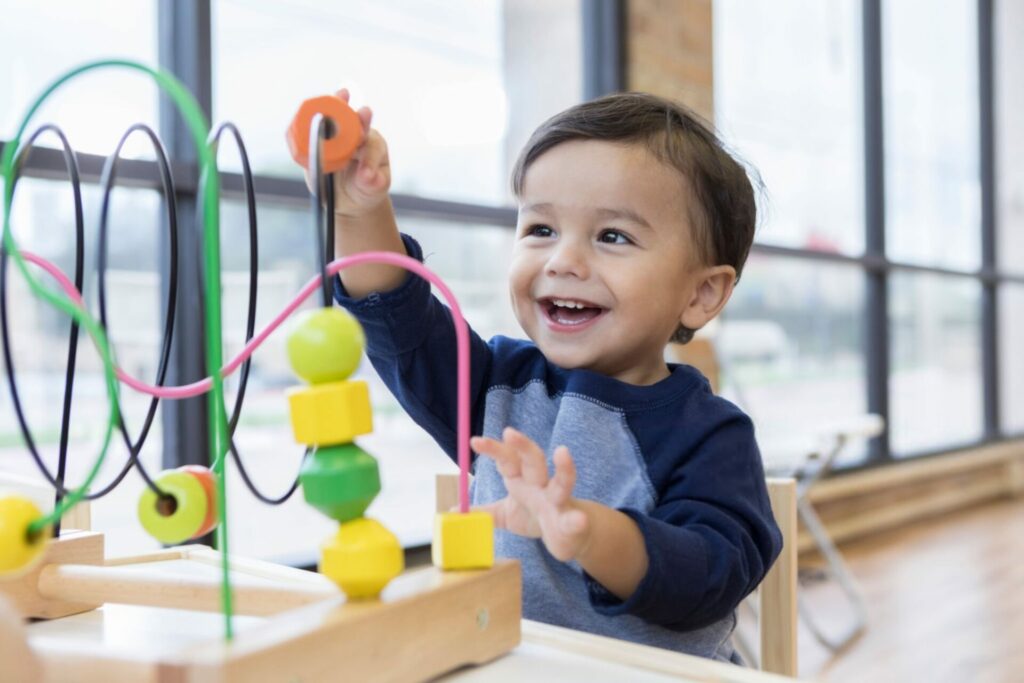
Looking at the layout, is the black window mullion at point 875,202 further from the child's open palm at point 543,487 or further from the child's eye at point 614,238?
the child's open palm at point 543,487

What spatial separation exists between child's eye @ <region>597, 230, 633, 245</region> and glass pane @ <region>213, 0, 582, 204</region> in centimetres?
Answer: 113

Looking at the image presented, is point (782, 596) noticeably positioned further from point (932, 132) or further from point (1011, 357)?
point (1011, 357)

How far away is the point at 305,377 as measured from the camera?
48cm

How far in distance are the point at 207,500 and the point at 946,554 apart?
3.54 meters

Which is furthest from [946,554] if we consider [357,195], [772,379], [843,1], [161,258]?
[357,195]

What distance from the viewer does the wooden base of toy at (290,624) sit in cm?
42

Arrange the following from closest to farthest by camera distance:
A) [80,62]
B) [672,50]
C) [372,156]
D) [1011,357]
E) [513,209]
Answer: [372,156] → [80,62] → [513,209] → [672,50] → [1011,357]

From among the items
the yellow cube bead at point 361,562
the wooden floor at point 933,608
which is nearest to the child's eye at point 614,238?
the yellow cube bead at point 361,562

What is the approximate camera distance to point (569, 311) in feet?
2.91

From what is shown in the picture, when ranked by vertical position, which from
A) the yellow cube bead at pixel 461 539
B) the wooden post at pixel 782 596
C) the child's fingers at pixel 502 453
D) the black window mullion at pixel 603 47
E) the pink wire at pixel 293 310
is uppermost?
the black window mullion at pixel 603 47

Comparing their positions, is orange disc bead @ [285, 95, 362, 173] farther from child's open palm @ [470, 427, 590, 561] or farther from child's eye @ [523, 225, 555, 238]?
child's eye @ [523, 225, 555, 238]

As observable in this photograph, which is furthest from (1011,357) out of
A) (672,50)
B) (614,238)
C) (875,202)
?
(614,238)

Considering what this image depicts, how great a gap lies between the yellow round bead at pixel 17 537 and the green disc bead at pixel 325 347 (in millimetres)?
158

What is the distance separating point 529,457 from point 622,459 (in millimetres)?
274
